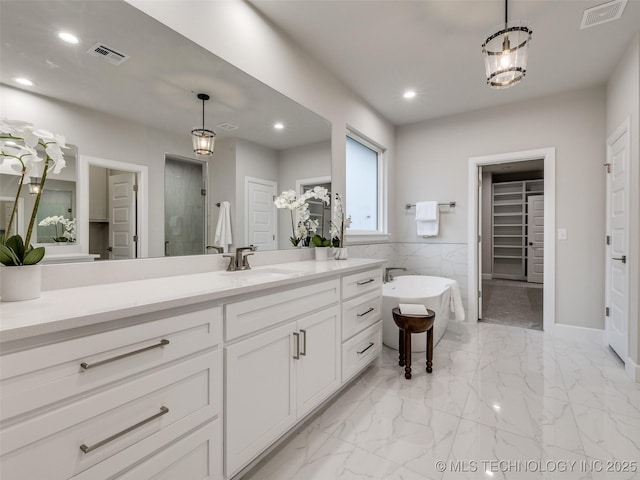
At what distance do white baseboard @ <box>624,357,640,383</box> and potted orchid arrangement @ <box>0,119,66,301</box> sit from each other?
3677 mm

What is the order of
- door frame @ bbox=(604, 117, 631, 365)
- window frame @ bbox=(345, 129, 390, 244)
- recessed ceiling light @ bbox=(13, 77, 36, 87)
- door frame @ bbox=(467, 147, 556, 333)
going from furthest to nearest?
window frame @ bbox=(345, 129, 390, 244) < door frame @ bbox=(467, 147, 556, 333) < door frame @ bbox=(604, 117, 631, 365) < recessed ceiling light @ bbox=(13, 77, 36, 87)

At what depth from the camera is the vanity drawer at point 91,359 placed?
0.73 metres

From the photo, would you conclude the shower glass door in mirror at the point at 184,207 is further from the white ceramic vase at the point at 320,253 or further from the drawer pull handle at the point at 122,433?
the white ceramic vase at the point at 320,253

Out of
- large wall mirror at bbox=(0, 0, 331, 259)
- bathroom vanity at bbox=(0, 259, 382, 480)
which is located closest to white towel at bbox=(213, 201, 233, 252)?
large wall mirror at bbox=(0, 0, 331, 259)

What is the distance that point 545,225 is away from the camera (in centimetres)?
350

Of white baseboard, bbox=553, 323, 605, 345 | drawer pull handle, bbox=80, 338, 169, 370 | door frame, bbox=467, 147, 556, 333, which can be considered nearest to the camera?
drawer pull handle, bbox=80, 338, 169, 370

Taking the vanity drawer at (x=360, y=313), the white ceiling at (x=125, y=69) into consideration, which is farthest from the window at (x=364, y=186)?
the white ceiling at (x=125, y=69)

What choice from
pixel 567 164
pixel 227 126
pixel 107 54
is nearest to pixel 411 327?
pixel 227 126

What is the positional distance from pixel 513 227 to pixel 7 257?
809 centimetres

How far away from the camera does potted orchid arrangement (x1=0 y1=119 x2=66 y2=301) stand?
975 millimetres

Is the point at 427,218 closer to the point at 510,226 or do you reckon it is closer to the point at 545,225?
the point at 545,225

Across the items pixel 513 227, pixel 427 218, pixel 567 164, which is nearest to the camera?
pixel 567 164

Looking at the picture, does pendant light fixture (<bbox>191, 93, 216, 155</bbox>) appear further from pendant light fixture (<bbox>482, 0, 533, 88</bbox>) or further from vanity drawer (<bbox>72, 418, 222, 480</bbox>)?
pendant light fixture (<bbox>482, 0, 533, 88</bbox>)

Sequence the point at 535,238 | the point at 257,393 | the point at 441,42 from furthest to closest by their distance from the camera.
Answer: the point at 535,238, the point at 441,42, the point at 257,393
